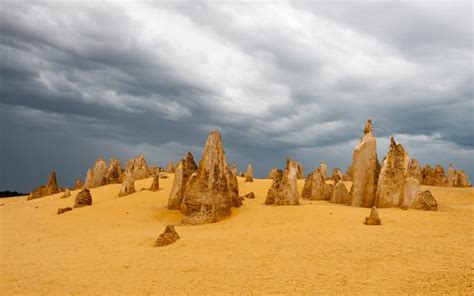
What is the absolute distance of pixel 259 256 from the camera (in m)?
12.3

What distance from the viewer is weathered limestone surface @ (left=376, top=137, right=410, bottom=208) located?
2017 cm

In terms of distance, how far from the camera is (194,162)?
82.4ft

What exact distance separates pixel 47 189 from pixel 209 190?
28.0 m

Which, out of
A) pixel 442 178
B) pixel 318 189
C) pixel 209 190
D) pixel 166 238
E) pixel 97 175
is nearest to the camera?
pixel 166 238

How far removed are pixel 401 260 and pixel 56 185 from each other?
39408 millimetres

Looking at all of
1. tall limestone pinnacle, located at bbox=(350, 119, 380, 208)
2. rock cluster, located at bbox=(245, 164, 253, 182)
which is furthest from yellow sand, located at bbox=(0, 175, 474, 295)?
rock cluster, located at bbox=(245, 164, 253, 182)

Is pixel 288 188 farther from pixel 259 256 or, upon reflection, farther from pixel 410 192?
pixel 259 256

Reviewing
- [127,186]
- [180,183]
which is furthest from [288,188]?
[127,186]

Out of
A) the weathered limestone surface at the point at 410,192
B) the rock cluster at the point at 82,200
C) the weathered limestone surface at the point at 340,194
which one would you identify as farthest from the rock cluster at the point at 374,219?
the rock cluster at the point at 82,200

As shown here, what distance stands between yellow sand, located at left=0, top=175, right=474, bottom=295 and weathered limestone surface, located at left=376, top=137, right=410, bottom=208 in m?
1.30

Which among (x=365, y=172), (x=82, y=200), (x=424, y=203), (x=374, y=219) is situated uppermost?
(x=365, y=172)

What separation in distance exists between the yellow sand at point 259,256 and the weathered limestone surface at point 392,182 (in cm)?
130

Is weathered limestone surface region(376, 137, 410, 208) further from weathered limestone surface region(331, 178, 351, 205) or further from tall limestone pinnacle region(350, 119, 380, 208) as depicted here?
weathered limestone surface region(331, 178, 351, 205)

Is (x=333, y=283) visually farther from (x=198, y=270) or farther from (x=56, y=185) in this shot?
(x=56, y=185)
